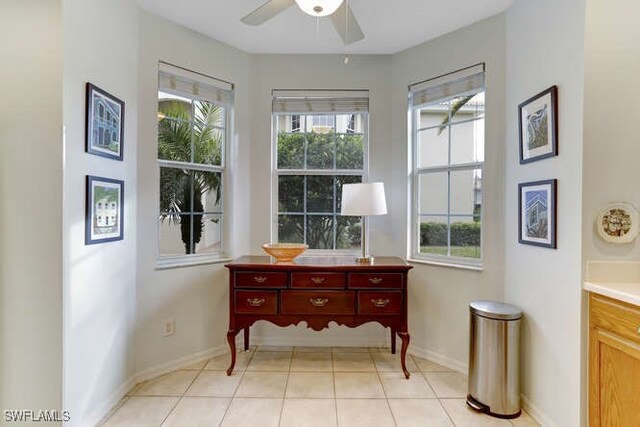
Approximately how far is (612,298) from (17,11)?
125 inches

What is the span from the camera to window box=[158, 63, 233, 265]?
8.79 feet

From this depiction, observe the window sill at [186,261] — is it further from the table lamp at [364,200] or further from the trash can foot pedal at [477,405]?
the trash can foot pedal at [477,405]

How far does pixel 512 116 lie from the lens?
2.37 meters

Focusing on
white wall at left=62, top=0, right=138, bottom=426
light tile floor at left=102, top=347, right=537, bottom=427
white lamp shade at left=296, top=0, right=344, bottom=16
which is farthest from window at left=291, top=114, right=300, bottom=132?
light tile floor at left=102, top=347, right=537, bottom=427

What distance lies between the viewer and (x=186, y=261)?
276cm

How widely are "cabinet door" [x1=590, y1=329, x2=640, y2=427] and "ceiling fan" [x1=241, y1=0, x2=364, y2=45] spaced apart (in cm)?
197

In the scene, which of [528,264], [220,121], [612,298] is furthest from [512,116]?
[220,121]

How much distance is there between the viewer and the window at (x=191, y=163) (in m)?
2.68

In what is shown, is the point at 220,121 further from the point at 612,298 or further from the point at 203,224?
the point at 612,298

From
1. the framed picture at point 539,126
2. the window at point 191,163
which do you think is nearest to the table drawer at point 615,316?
the framed picture at point 539,126

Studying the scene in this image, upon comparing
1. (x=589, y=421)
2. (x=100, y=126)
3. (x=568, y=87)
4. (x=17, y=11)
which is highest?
(x=17, y=11)

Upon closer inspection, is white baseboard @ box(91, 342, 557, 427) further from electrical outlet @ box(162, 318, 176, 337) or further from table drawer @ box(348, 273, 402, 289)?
table drawer @ box(348, 273, 402, 289)

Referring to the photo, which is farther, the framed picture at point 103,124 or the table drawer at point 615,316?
the framed picture at point 103,124

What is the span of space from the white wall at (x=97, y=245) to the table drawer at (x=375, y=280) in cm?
159
